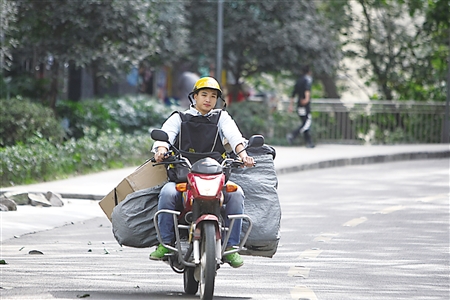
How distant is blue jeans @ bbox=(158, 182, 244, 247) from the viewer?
7266 mm

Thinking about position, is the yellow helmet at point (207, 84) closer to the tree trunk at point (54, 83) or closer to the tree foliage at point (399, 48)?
the tree trunk at point (54, 83)

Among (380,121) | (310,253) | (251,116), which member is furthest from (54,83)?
(310,253)

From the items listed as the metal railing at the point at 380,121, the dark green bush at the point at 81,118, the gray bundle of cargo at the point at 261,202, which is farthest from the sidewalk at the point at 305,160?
the gray bundle of cargo at the point at 261,202

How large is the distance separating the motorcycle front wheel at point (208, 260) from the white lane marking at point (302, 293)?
80cm

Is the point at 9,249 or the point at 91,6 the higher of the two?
the point at 91,6

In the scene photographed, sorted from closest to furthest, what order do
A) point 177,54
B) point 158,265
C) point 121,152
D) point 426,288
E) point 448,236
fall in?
point 426,288 → point 158,265 → point 448,236 → point 121,152 → point 177,54

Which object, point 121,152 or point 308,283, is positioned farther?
point 121,152

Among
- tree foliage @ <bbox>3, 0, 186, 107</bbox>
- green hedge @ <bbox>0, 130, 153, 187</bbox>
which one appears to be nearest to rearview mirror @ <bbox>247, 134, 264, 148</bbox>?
green hedge @ <bbox>0, 130, 153, 187</bbox>

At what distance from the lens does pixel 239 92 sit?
2862cm

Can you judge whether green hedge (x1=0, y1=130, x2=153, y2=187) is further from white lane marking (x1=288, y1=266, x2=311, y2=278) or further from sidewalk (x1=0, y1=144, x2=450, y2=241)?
white lane marking (x1=288, y1=266, x2=311, y2=278)

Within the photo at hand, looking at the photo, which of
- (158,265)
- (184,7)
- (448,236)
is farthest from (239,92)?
(158,265)

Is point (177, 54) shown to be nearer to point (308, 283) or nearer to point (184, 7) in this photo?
point (184, 7)

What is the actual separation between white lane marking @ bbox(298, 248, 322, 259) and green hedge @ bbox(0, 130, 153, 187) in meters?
5.88

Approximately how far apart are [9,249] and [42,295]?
2.56 meters
